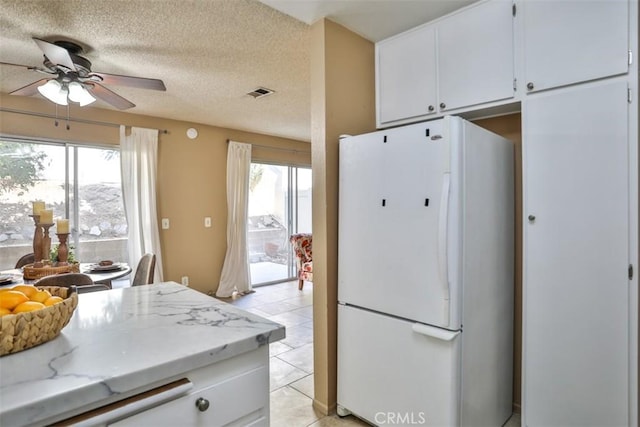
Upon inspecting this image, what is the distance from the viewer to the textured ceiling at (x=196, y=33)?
1.92 meters

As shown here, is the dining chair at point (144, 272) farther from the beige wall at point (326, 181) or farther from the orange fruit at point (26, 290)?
the orange fruit at point (26, 290)

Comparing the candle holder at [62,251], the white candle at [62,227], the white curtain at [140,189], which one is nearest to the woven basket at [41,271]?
the candle holder at [62,251]

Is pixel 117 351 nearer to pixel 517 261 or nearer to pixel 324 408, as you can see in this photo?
pixel 324 408

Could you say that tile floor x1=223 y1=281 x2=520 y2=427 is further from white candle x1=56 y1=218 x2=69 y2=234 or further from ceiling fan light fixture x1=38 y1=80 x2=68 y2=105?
ceiling fan light fixture x1=38 y1=80 x2=68 y2=105

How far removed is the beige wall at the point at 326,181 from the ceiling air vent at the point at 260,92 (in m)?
1.19

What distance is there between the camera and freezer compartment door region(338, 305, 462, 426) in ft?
5.21

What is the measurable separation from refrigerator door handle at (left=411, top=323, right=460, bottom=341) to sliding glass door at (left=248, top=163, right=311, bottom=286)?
3852 millimetres

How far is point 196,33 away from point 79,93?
89 centimetres

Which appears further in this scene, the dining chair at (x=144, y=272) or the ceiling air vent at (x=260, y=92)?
the ceiling air vent at (x=260, y=92)

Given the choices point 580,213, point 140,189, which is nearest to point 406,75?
point 580,213

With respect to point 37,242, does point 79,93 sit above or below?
above

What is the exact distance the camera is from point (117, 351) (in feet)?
2.85

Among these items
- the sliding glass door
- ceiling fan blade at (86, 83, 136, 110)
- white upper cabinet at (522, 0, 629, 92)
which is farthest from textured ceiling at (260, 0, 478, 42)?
the sliding glass door

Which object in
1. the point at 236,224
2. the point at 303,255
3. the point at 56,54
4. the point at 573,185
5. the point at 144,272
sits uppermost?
the point at 56,54
